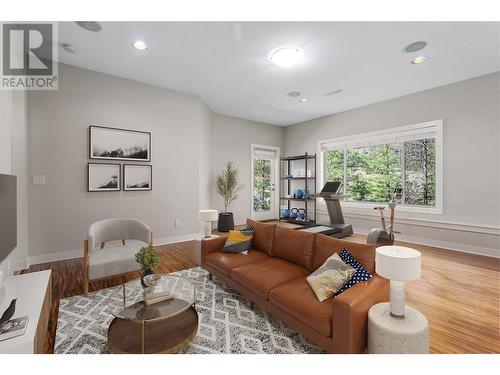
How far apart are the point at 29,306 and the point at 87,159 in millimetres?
2746

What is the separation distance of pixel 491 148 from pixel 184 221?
555cm

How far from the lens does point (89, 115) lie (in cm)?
381

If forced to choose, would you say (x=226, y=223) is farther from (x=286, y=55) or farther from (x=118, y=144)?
(x=286, y=55)

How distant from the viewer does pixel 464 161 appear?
13.6ft

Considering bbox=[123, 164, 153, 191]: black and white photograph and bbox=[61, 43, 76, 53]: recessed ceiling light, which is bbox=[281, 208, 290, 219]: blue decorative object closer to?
bbox=[123, 164, 153, 191]: black and white photograph

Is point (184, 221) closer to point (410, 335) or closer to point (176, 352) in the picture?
point (176, 352)

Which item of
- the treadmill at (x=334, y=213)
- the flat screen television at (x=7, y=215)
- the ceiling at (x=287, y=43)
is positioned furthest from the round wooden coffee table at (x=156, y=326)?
the treadmill at (x=334, y=213)

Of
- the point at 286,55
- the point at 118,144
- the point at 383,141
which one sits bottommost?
the point at 118,144

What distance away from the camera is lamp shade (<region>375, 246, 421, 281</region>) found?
A: 4.90 ft

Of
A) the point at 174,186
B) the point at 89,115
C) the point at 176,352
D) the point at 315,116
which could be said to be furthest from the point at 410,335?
the point at 315,116

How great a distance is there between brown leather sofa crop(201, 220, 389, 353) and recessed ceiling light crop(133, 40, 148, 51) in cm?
269

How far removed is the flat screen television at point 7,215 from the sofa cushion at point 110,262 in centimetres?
73

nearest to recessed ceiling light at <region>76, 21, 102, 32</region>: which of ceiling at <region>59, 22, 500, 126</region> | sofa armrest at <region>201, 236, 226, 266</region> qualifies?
ceiling at <region>59, 22, 500, 126</region>

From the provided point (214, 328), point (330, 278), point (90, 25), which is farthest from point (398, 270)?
point (90, 25)
